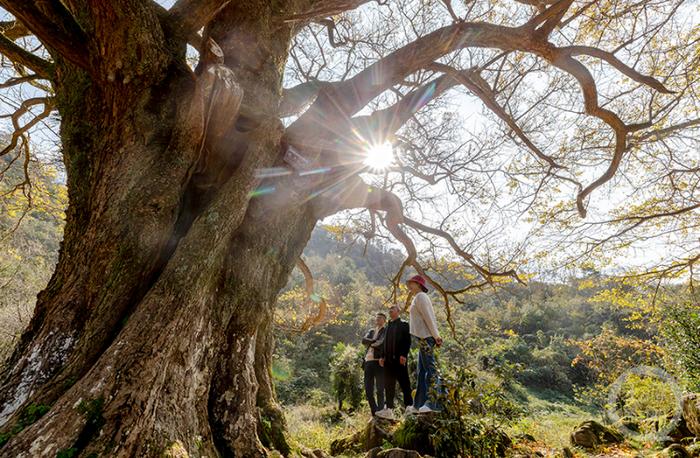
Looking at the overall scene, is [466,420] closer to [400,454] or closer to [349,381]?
[400,454]

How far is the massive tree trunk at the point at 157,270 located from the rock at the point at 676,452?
14.9 feet

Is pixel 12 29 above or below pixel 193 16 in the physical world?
above

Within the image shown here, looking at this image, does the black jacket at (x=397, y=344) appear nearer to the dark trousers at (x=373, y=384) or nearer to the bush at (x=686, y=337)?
the dark trousers at (x=373, y=384)

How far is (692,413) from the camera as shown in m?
4.41

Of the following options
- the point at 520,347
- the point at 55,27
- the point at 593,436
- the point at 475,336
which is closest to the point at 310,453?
the point at 55,27

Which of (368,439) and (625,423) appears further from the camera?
(625,423)

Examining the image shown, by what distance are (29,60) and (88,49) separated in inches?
28.5

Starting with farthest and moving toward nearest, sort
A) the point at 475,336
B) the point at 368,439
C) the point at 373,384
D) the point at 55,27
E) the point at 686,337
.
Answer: the point at 475,336 < the point at 686,337 < the point at 373,384 < the point at 368,439 < the point at 55,27

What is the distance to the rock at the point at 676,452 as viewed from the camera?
3.80 m

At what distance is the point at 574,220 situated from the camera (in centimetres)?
560

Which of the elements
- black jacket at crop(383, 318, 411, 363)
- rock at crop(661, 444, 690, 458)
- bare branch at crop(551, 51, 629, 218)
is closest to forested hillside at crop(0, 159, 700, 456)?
black jacket at crop(383, 318, 411, 363)

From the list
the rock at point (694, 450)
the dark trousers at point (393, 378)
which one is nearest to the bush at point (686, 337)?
the rock at point (694, 450)

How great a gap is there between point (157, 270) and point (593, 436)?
6.47 metres

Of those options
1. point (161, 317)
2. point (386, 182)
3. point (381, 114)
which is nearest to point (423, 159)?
point (386, 182)
